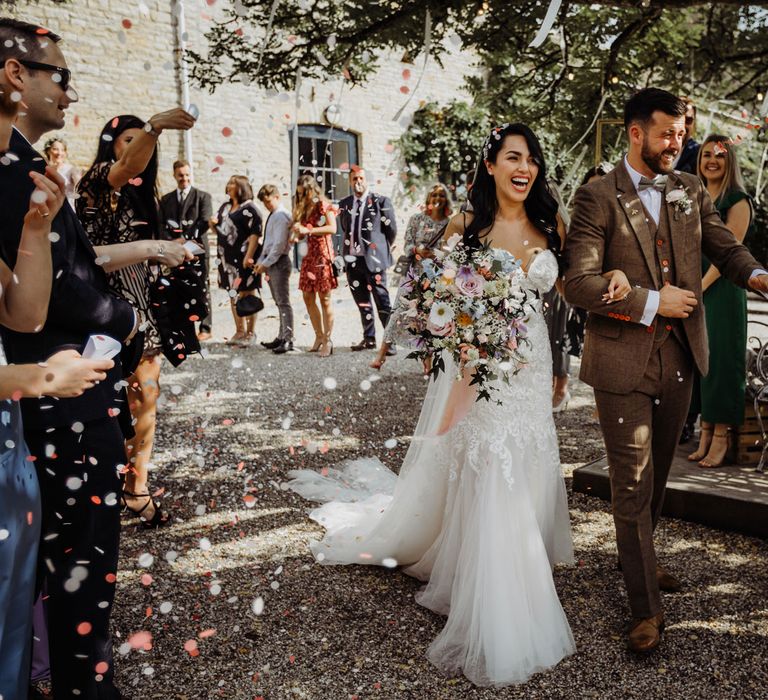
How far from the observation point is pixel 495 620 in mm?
2736

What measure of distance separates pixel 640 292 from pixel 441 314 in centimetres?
79

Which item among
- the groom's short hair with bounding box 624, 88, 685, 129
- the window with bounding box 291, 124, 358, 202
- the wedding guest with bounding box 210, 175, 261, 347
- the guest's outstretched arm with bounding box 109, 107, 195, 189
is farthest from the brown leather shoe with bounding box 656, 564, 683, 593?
the window with bounding box 291, 124, 358, 202

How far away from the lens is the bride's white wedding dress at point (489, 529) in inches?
108

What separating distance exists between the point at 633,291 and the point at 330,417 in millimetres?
3864

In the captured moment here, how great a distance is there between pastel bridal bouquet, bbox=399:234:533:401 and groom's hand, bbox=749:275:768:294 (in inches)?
36.2

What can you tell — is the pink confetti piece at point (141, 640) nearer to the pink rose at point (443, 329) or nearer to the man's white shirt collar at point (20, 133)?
the pink rose at point (443, 329)

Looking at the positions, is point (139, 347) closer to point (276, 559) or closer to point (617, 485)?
point (276, 559)

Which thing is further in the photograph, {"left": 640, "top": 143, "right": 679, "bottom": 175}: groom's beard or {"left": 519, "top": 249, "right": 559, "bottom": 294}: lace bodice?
{"left": 519, "top": 249, "right": 559, "bottom": 294}: lace bodice

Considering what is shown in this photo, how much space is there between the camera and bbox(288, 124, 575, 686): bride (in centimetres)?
276

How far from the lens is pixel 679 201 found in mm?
2982

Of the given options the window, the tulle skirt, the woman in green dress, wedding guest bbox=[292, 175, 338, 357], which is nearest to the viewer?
the tulle skirt

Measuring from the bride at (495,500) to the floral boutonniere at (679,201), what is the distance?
1.75ft

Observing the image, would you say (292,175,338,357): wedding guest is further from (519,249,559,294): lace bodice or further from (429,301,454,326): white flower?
(429,301,454,326): white flower

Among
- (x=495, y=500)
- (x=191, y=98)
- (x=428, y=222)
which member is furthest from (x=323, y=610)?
(x=191, y=98)
